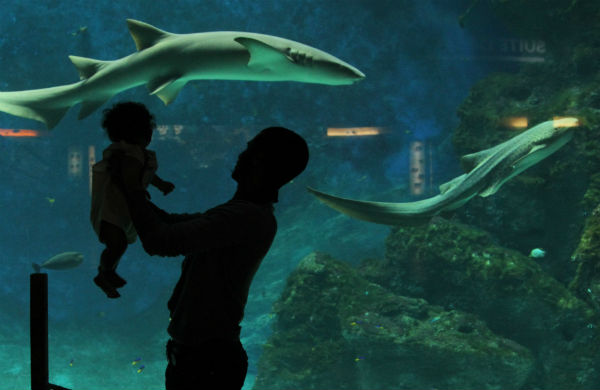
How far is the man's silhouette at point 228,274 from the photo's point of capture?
1.15m

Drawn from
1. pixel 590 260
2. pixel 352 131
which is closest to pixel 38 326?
pixel 590 260

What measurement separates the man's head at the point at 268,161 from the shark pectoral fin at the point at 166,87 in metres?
1.77

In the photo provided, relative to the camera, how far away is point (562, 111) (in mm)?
7043

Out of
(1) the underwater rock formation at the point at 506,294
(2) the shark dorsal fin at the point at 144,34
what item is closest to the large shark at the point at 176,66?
(2) the shark dorsal fin at the point at 144,34

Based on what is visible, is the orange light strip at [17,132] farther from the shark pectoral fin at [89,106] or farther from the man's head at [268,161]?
the man's head at [268,161]

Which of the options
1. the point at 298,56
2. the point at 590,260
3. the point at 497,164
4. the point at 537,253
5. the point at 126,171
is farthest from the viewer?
the point at 537,253

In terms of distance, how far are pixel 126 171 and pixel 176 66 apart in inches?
77.8

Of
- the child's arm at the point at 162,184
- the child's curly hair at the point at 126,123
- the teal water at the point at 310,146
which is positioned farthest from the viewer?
the teal water at the point at 310,146

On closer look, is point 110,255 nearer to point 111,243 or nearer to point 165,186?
point 111,243

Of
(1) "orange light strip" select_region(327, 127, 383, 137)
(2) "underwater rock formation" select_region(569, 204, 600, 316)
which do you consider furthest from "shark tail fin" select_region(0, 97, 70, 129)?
(1) "orange light strip" select_region(327, 127, 383, 137)

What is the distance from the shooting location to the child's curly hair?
113 centimetres

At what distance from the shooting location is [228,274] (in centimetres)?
118

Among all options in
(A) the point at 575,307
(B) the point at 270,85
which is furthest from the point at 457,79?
(A) the point at 575,307

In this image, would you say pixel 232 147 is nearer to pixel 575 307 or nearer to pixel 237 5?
pixel 237 5
